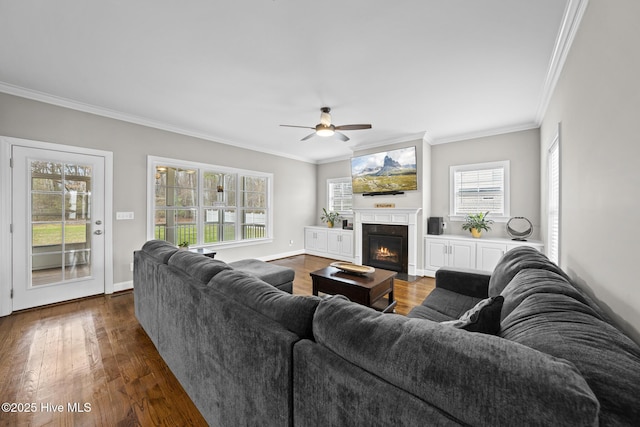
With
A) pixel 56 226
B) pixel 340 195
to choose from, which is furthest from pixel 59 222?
pixel 340 195

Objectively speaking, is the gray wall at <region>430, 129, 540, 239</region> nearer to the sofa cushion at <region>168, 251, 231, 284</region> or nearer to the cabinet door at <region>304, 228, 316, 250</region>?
the cabinet door at <region>304, 228, 316, 250</region>

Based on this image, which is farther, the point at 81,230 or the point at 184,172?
the point at 184,172

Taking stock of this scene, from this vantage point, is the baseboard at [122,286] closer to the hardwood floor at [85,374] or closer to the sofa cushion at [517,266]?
the hardwood floor at [85,374]

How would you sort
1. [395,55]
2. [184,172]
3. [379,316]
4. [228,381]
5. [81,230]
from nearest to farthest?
[379,316] → [228,381] → [395,55] → [81,230] → [184,172]

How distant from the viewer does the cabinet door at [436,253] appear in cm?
443

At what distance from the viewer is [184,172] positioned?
4465mm

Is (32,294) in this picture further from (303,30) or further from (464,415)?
(464,415)

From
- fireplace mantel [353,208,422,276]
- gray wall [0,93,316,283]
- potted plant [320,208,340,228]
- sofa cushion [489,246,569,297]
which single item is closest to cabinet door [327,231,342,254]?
potted plant [320,208,340,228]

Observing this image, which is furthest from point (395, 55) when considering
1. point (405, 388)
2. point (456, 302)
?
point (405, 388)

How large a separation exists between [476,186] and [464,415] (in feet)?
15.9

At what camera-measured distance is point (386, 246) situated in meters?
5.07

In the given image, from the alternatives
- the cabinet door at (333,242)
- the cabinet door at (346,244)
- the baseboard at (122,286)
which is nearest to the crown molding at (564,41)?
the cabinet door at (346,244)

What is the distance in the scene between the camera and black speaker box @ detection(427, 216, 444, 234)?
185 inches

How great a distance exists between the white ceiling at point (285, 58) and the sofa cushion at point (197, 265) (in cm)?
181
